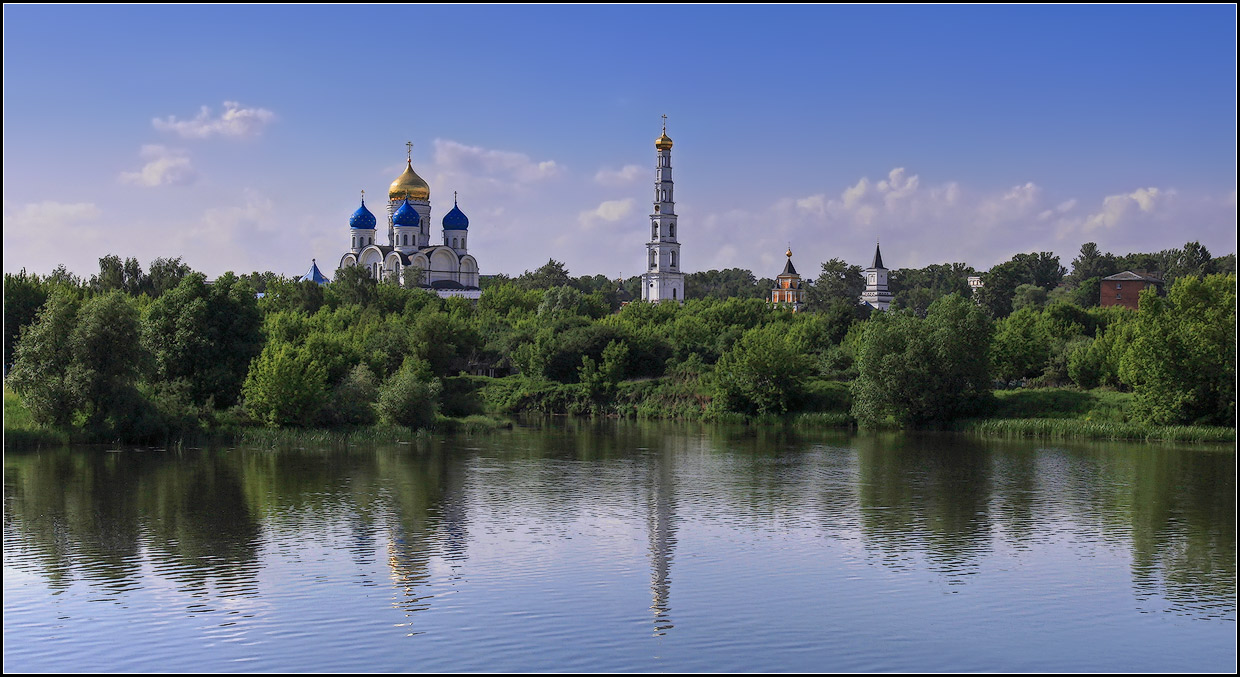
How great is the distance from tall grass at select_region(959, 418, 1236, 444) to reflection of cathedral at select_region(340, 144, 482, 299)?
55907 mm

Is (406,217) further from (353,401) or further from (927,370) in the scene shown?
(927,370)

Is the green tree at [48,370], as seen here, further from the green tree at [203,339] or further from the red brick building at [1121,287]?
the red brick building at [1121,287]

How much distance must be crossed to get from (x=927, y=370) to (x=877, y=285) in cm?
7451

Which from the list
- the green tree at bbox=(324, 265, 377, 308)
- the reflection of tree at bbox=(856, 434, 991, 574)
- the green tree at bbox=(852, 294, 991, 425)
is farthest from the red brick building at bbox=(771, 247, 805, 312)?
the reflection of tree at bbox=(856, 434, 991, 574)

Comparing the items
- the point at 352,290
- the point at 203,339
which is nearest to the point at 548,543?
the point at 203,339

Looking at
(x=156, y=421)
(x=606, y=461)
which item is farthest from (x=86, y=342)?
(x=606, y=461)

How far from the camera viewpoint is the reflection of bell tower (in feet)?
52.6

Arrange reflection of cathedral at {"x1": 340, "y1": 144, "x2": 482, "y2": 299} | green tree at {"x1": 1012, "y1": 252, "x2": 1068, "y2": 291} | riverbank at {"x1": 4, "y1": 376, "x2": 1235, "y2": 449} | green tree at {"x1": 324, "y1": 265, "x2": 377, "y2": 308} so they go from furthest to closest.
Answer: green tree at {"x1": 1012, "y1": 252, "x2": 1068, "y2": 291} → reflection of cathedral at {"x1": 340, "y1": 144, "x2": 482, "y2": 299} → green tree at {"x1": 324, "y1": 265, "x2": 377, "y2": 308} → riverbank at {"x1": 4, "y1": 376, "x2": 1235, "y2": 449}

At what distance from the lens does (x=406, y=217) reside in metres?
94.4

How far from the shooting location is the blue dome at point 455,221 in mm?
97181

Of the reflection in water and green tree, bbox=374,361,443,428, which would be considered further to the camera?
green tree, bbox=374,361,443,428

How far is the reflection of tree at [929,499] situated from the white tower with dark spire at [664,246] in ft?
193

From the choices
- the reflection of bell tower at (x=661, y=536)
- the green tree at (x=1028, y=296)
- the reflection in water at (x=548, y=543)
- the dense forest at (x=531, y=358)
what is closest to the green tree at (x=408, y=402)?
the dense forest at (x=531, y=358)

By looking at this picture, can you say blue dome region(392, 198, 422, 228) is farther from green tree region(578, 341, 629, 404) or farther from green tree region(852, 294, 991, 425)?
green tree region(852, 294, 991, 425)
